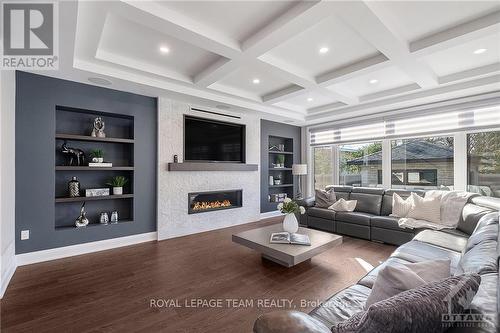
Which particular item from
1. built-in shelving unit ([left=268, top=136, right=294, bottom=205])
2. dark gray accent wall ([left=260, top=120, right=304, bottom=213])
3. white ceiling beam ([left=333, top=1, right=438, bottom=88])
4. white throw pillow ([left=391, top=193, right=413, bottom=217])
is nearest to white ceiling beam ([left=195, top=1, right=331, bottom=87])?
white ceiling beam ([left=333, top=1, right=438, bottom=88])

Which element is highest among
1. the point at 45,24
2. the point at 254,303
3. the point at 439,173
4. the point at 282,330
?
the point at 45,24

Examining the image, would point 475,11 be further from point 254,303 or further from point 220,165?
point 220,165

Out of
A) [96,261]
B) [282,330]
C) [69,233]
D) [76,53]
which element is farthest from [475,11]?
[69,233]

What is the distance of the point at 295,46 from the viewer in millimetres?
2797

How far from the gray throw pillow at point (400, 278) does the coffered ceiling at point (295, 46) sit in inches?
77.8

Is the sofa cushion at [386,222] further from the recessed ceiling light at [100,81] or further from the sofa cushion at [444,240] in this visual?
the recessed ceiling light at [100,81]

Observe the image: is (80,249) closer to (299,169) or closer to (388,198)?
(299,169)

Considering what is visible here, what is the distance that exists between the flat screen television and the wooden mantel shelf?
0.51 ft

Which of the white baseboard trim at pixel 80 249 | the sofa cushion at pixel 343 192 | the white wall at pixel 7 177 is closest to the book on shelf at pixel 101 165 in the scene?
the white wall at pixel 7 177

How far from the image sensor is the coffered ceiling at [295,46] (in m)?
2.11

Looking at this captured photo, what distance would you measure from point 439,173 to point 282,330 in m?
5.04

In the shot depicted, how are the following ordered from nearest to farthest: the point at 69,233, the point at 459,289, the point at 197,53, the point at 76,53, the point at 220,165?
the point at 459,289, the point at 76,53, the point at 197,53, the point at 69,233, the point at 220,165

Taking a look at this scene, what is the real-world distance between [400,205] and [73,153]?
16.9ft

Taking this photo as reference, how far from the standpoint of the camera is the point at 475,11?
219cm
